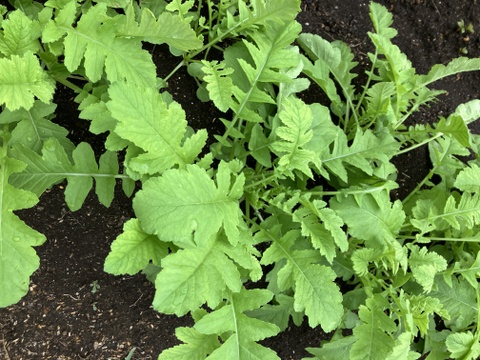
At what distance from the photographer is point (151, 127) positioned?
1.40 metres

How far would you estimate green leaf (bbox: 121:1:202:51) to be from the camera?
56.1 inches

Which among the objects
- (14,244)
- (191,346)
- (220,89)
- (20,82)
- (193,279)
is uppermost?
(20,82)

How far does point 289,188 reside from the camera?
171cm

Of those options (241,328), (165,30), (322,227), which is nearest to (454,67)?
(322,227)

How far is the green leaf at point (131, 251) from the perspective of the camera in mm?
1323

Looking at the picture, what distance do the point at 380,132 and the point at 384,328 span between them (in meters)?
0.69

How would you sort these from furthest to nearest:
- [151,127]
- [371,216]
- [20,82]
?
[371,216]
[151,127]
[20,82]

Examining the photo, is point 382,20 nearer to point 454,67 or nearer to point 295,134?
point 454,67

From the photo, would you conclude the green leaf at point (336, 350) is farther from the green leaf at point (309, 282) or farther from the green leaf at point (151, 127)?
the green leaf at point (151, 127)

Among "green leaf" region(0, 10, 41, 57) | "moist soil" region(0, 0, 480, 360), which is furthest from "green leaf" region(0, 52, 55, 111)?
"moist soil" region(0, 0, 480, 360)

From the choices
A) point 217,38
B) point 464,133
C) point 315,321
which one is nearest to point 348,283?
point 315,321

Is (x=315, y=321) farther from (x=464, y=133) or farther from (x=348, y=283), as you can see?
(x=464, y=133)

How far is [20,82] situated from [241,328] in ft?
3.06

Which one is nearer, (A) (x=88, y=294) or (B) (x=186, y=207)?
(B) (x=186, y=207)
